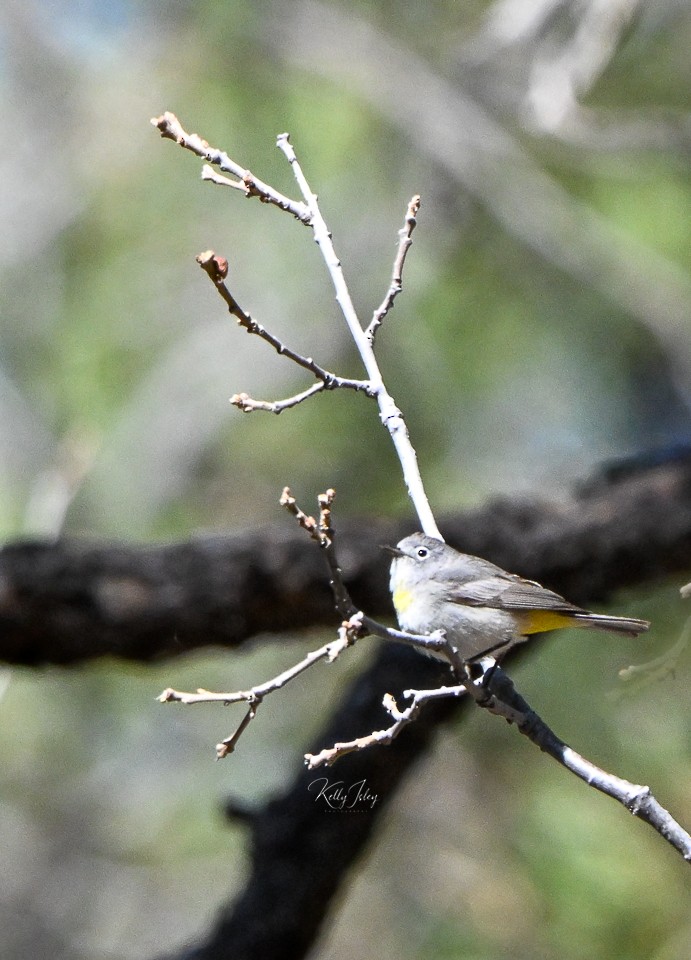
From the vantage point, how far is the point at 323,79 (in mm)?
8516

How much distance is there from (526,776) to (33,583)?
303cm

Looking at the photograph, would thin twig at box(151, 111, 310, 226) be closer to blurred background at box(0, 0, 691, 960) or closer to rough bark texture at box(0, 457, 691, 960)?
rough bark texture at box(0, 457, 691, 960)

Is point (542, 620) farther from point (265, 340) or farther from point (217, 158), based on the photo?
point (217, 158)

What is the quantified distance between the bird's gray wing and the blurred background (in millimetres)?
3350

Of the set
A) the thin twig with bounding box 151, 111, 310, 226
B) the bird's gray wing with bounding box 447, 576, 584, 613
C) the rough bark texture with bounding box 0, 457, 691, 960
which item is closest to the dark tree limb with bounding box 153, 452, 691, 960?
the rough bark texture with bounding box 0, 457, 691, 960

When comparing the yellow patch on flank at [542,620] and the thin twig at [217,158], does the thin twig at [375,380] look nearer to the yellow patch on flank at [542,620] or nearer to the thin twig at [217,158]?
the thin twig at [217,158]

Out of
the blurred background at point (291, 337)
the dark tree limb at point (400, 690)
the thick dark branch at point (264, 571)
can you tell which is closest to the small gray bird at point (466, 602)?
the dark tree limb at point (400, 690)

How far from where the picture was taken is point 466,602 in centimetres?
246

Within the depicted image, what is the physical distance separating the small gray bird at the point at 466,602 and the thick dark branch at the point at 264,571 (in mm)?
1849

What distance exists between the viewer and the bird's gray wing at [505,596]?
2.47 metres

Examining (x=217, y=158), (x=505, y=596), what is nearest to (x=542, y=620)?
(x=505, y=596)

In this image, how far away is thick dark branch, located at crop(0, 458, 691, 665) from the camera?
422 centimetres

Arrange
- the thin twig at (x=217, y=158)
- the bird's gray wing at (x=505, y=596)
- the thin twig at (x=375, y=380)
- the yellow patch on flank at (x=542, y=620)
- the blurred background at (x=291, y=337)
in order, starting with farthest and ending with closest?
1. the blurred background at (x=291, y=337)
2. the yellow patch on flank at (x=542, y=620)
3. the bird's gray wing at (x=505, y=596)
4. the thin twig at (x=375, y=380)
5. the thin twig at (x=217, y=158)

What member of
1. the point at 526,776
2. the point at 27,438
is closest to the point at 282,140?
the point at 526,776
